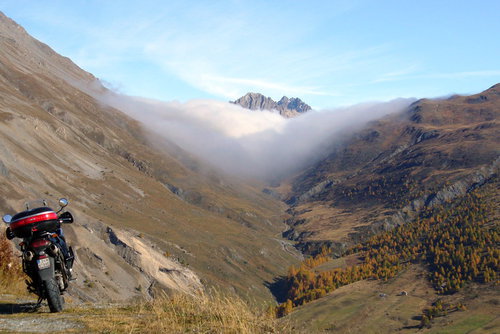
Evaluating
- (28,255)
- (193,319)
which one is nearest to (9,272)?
(28,255)

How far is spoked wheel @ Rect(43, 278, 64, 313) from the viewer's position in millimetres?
11906

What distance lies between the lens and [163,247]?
148500 mm

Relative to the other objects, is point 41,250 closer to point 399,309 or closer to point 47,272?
point 47,272

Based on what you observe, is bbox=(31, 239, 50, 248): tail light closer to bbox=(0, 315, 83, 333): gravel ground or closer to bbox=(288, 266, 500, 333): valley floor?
bbox=(0, 315, 83, 333): gravel ground

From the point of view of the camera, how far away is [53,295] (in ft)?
39.3

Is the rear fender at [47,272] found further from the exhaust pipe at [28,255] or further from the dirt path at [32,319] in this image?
the dirt path at [32,319]

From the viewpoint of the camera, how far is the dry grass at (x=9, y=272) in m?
15.8

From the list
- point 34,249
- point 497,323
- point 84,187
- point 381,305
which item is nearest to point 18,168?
point 84,187

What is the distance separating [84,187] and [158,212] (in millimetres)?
41249

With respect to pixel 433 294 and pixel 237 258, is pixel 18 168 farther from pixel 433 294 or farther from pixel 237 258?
pixel 433 294

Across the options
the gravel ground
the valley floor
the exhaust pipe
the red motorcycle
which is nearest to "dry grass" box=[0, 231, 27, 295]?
the red motorcycle

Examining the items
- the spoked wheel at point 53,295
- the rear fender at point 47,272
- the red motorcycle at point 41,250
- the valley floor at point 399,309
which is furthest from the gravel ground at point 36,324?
the valley floor at point 399,309

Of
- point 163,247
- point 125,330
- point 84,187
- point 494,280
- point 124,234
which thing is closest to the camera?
point 125,330

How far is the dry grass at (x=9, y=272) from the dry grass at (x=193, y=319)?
5856 mm
